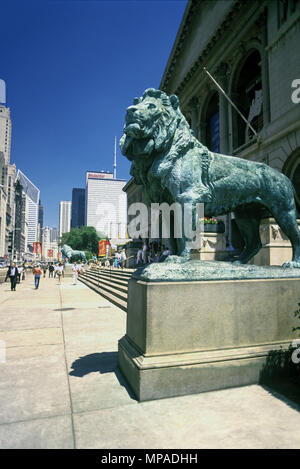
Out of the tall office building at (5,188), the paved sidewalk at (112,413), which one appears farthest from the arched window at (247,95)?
the tall office building at (5,188)

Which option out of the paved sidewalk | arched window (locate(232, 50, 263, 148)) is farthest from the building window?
the paved sidewalk

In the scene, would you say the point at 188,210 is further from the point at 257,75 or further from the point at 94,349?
the point at 257,75

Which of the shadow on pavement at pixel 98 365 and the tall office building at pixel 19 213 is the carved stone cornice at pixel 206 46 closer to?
the shadow on pavement at pixel 98 365

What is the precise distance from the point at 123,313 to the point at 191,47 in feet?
98.4

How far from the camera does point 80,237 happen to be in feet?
328

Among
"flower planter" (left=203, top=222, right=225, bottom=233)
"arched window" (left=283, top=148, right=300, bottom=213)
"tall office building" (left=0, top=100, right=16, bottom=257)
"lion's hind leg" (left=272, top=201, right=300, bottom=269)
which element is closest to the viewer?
"lion's hind leg" (left=272, top=201, right=300, bottom=269)

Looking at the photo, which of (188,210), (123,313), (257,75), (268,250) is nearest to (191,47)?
(257,75)

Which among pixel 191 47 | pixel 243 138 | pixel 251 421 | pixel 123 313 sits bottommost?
pixel 123 313

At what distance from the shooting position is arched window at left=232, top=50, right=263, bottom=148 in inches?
852

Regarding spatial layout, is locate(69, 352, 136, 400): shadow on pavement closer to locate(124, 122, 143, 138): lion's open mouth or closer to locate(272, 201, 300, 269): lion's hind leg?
locate(272, 201, 300, 269): lion's hind leg

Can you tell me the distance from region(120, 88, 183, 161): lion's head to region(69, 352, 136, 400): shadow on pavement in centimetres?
292

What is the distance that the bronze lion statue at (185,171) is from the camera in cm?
364

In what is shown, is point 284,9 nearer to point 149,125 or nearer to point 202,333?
point 149,125
